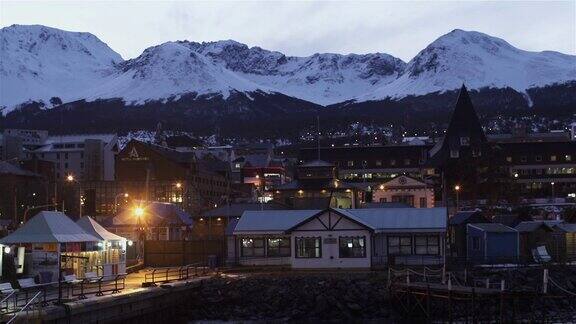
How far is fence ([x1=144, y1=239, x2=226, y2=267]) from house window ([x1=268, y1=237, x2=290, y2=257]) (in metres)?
3.94

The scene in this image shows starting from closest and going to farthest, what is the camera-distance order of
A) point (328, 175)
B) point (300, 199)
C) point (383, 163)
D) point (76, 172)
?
1. point (300, 199)
2. point (328, 175)
3. point (383, 163)
4. point (76, 172)

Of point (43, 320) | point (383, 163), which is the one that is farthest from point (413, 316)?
point (383, 163)

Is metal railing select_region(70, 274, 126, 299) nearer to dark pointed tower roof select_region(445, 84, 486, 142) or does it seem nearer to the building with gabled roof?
the building with gabled roof

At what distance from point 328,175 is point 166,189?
2763 centimetres

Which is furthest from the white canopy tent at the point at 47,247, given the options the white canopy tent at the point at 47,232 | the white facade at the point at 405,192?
the white facade at the point at 405,192

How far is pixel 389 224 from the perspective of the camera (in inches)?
2413

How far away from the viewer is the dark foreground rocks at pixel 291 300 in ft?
159

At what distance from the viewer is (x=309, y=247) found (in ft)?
199

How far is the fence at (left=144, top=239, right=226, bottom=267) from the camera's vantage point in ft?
214

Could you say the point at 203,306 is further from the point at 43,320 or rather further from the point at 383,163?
the point at 383,163

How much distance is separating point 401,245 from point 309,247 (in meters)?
6.40

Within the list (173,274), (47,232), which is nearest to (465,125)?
(173,274)

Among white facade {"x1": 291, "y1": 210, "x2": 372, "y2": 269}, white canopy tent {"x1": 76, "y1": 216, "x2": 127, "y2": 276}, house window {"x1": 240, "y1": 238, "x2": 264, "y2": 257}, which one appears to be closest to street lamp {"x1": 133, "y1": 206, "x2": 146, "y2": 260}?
house window {"x1": 240, "y1": 238, "x2": 264, "y2": 257}

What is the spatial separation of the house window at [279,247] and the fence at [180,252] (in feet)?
12.9
